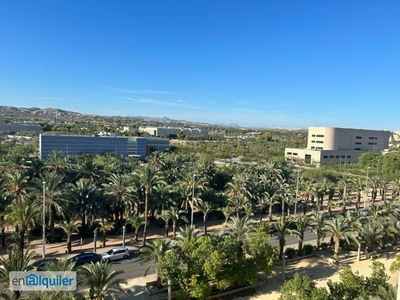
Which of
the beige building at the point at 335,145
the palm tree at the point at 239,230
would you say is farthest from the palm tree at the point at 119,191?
the beige building at the point at 335,145

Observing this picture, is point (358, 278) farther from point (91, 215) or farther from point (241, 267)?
point (91, 215)

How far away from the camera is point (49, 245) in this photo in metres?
34.3

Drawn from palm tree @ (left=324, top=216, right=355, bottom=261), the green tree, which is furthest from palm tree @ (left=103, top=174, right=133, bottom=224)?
the green tree

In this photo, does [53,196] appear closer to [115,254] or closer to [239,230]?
[115,254]

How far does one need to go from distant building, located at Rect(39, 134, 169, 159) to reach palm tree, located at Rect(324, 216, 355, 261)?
85724mm

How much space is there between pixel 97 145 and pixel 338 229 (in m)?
91.0

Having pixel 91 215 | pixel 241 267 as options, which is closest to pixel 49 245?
pixel 91 215

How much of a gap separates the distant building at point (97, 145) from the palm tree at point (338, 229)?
85724 mm

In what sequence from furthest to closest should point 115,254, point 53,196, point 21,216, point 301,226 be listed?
point 301,226, point 53,196, point 115,254, point 21,216

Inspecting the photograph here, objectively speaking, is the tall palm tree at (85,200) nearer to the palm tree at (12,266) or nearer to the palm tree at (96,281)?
the palm tree at (12,266)

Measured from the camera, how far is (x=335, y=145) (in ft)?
427

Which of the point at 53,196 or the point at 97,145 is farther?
the point at 97,145

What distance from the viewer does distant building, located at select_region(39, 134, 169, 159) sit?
97812mm

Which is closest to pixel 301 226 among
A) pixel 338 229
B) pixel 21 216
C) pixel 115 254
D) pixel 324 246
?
pixel 338 229
